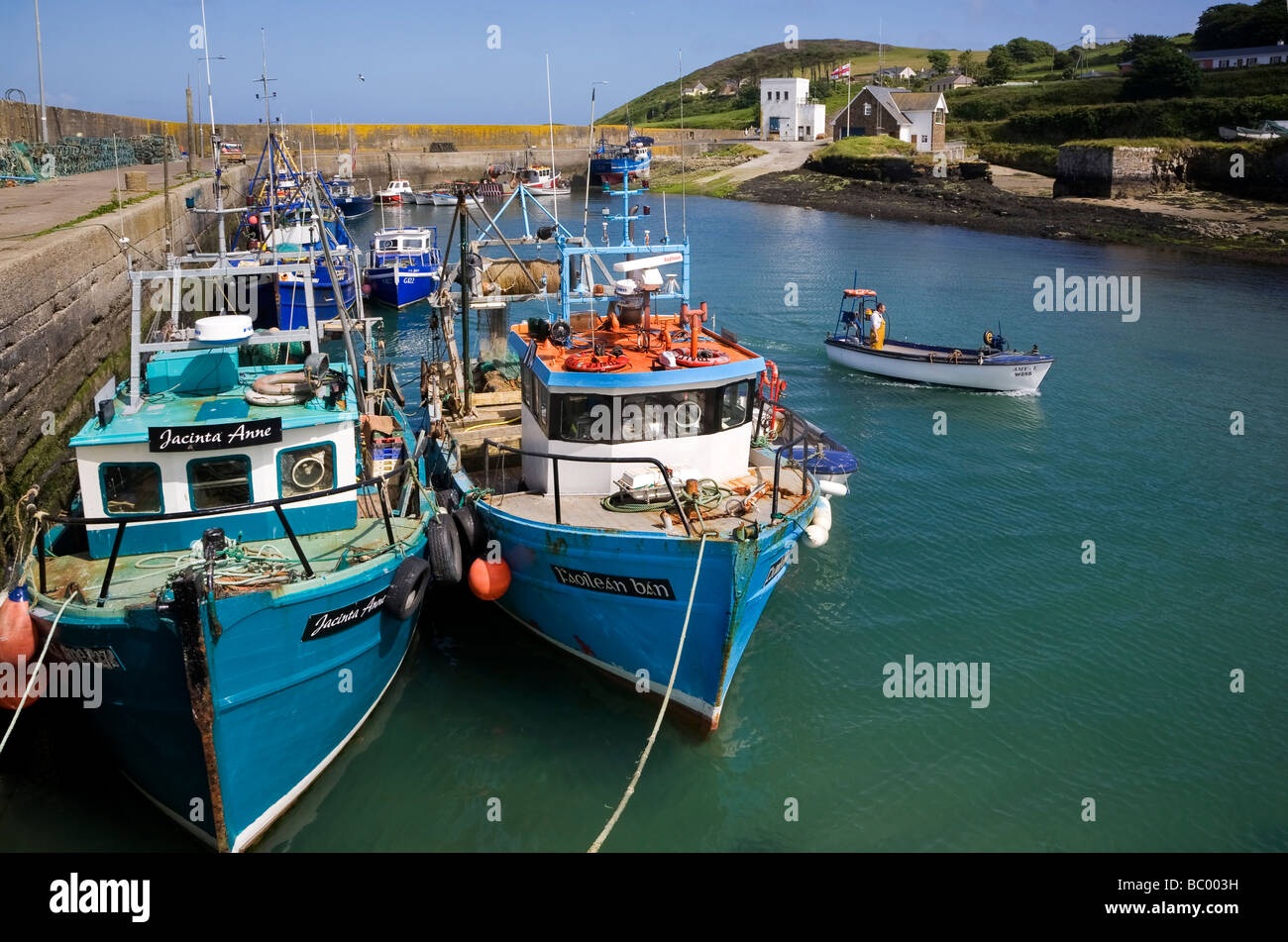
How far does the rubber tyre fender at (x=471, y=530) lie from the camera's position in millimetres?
12039

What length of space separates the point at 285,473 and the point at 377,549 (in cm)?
132

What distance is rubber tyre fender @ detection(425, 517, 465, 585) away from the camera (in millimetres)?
11062

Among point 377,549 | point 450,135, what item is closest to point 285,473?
point 377,549

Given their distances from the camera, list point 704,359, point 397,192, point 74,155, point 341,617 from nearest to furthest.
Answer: point 341,617 → point 704,359 → point 74,155 → point 397,192

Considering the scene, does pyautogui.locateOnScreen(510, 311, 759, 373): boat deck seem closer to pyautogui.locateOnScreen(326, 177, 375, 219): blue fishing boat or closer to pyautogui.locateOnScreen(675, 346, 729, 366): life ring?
pyautogui.locateOnScreen(675, 346, 729, 366): life ring

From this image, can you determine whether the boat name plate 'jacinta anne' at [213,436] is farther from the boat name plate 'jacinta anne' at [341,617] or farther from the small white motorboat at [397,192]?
the small white motorboat at [397,192]

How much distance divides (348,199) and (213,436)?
58.6m

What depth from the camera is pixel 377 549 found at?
10578mm

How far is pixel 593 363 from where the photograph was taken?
12.0 m

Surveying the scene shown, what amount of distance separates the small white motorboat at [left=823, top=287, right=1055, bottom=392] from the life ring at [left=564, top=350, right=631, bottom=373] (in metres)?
15.6

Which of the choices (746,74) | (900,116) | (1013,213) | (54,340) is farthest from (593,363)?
(746,74)

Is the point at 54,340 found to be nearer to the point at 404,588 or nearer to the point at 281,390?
the point at 281,390

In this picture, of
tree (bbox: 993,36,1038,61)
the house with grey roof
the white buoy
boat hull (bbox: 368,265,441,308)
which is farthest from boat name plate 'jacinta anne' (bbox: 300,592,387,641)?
tree (bbox: 993,36,1038,61)

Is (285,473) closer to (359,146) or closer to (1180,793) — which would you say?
(1180,793)
